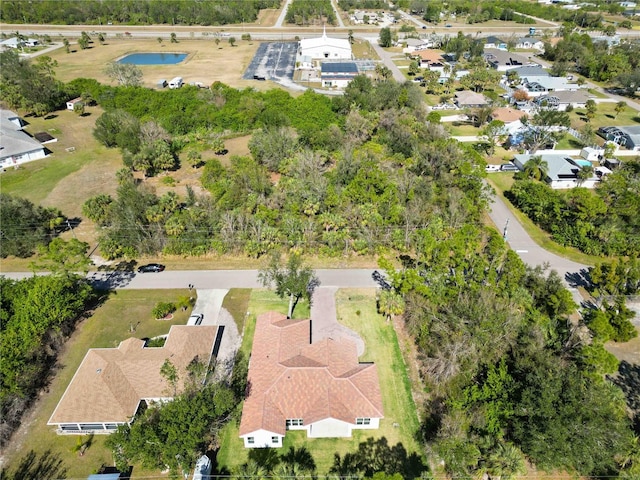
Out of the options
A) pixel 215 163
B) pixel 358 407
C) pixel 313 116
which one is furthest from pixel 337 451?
pixel 313 116

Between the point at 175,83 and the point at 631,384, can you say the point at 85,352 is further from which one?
the point at 175,83

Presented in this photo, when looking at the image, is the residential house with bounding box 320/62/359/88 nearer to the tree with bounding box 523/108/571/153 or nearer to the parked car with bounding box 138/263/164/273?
the tree with bounding box 523/108/571/153

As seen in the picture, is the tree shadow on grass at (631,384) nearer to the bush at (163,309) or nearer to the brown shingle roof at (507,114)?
the bush at (163,309)

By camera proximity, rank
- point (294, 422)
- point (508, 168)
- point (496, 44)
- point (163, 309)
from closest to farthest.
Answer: point (294, 422) → point (163, 309) → point (508, 168) → point (496, 44)

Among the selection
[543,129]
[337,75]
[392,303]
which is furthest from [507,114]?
[392,303]

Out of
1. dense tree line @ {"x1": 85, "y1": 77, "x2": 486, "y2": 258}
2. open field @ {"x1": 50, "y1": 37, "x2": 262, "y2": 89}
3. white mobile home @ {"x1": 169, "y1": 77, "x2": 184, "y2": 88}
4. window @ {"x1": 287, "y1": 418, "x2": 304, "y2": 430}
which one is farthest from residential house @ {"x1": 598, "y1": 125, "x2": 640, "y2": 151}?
white mobile home @ {"x1": 169, "y1": 77, "x2": 184, "y2": 88}

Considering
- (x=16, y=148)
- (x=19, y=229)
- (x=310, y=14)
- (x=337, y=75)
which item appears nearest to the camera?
(x=19, y=229)
